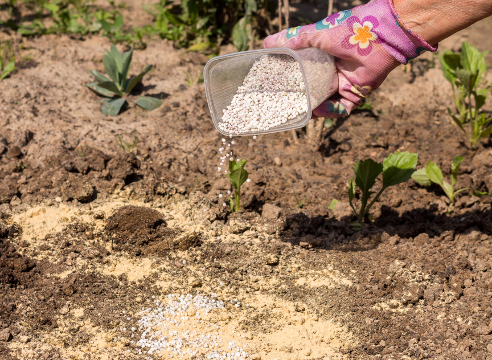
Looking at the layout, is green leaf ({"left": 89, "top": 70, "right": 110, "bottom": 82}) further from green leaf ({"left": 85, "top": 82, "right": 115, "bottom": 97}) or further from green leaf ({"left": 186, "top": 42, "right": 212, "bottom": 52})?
green leaf ({"left": 186, "top": 42, "right": 212, "bottom": 52})

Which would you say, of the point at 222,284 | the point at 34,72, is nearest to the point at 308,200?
the point at 222,284

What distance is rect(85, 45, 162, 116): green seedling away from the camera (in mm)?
3879

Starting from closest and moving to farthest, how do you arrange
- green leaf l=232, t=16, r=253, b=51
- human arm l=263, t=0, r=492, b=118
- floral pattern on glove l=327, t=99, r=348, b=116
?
1. human arm l=263, t=0, r=492, b=118
2. floral pattern on glove l=327, t=99, r=348, b=116
3. green leaf l=232, t=16, r=253, b=51

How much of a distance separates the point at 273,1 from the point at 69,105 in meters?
2.34

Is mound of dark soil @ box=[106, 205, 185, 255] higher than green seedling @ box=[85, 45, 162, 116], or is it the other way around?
green seedling @ box=[85, 45, 162, 116]

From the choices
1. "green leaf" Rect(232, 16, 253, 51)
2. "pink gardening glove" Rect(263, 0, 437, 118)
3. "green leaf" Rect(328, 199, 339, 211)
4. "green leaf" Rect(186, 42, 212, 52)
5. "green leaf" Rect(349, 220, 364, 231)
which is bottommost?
"green leaf" Rect(349, 220, 364, 231)

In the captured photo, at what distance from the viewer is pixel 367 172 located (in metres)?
2.98

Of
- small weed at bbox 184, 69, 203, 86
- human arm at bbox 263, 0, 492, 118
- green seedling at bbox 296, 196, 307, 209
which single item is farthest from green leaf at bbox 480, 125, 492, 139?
small weed at bbox 184, 69, 203, 86

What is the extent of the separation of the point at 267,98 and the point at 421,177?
4.68ft

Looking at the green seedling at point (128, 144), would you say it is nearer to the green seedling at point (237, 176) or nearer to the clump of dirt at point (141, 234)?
the clump of dirt at point (141, 234)

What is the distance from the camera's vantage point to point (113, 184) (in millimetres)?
3260

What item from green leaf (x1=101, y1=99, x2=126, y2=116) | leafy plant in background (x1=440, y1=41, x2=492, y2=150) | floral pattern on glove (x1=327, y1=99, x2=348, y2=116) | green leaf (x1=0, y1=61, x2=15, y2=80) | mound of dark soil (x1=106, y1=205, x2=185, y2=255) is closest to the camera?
floral pattern on glove (x1=327, y1=99, x2=348, y2=116)

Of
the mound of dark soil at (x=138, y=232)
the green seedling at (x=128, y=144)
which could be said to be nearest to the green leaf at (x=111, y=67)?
the green seedling at (x=128, y=144)

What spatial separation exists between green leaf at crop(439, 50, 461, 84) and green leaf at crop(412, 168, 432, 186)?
109cm
